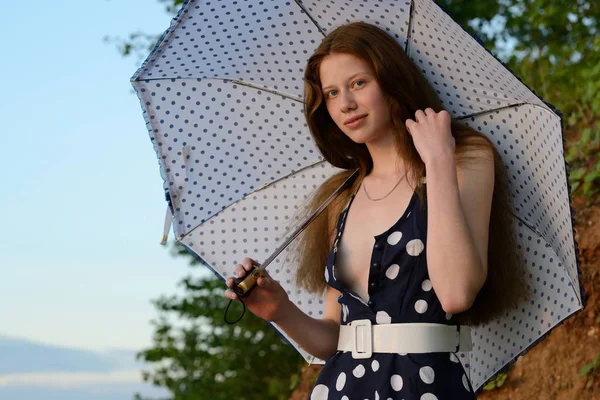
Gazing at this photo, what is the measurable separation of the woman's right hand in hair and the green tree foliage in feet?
20.1

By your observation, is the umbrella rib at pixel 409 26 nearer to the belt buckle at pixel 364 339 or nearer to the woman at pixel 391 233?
the woman at pixel 391 233

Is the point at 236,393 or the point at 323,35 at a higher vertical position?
the point at 323,35

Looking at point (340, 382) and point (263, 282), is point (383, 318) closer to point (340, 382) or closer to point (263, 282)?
point (340, 382)

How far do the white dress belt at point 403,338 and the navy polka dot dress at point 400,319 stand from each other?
0.06 ft

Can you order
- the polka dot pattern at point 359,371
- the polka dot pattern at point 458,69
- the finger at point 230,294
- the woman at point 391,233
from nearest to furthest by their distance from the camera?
the woman at point 391,233 → the polka dot pattern at point 359,371 → the finger at point 230,294 → the polka dot pattern at point 458,69

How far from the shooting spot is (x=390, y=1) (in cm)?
306

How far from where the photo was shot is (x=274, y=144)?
11.3 feet

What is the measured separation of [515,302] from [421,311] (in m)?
0.68

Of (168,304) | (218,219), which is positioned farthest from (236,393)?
(218,219)

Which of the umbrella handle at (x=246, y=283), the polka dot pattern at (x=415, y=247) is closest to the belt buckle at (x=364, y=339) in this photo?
the polka dot pattern at (x=415, y=247)

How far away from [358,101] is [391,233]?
0.47 metres

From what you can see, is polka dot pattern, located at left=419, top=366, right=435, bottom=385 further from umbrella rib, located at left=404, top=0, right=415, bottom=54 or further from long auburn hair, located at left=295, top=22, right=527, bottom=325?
umbrella rib, located at left=404, top=0, right=415, bottom=54

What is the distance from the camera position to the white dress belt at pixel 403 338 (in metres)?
2.56

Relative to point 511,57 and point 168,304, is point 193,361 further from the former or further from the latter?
point 511,57
